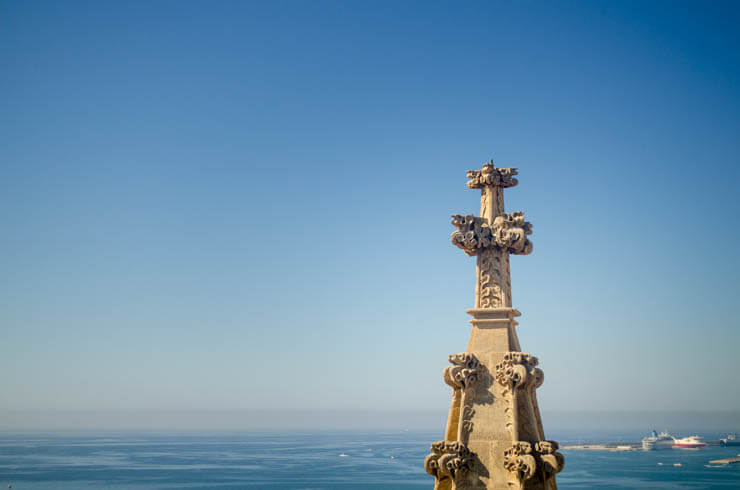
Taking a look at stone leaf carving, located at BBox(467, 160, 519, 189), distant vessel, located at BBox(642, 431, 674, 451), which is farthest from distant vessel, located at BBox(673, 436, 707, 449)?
stone leaf carving, located at BBox(467, 160, 519, 189)

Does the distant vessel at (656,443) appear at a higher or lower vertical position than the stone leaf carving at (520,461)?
lower

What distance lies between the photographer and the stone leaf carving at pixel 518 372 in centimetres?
748

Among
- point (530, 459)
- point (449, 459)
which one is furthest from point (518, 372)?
point (449, 459)

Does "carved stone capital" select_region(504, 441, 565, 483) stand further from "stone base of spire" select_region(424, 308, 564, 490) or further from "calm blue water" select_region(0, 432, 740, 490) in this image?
"calm blue water" select_region(0, 432, 740, 490)

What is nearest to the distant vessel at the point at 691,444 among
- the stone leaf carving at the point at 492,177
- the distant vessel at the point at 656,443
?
the distant vessel at the point at 656,443

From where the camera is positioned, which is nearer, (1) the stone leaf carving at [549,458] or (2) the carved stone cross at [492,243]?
(1) the stone leaf carving at [549,458]

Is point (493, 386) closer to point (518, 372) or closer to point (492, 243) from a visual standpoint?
point (518, 372)

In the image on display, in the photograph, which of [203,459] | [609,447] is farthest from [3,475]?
[609,447]

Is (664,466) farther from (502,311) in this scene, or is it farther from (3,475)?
(502,311)

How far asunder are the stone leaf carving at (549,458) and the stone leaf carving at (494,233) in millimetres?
2219

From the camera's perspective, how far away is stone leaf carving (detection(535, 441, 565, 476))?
23.3 feet

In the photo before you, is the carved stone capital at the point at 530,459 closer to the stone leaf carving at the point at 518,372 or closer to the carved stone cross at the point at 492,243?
the stone leaf carving at the point at 518,372

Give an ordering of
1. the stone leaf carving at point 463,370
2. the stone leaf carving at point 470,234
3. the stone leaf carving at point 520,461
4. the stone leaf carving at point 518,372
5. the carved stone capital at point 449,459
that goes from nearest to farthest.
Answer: the stone leaf carving at point 520,461 → the carved stone capital at point 449,459 → the stone leaf carving at point 518,372 → the stone leaf carving at point 463,370 → the stone leaf carving at point 470,234

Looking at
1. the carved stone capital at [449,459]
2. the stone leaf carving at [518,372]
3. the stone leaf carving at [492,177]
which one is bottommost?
the carved stone capital at [449,459]
